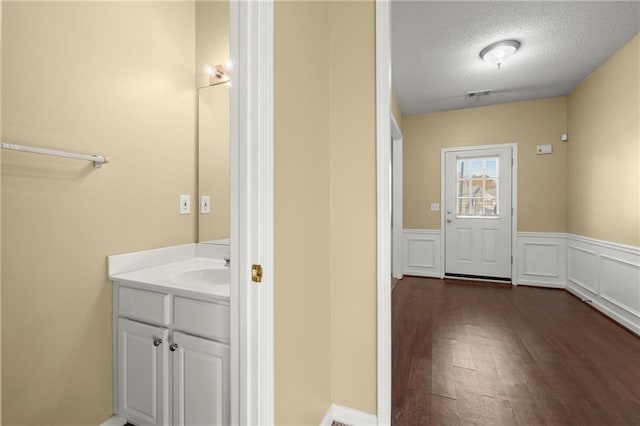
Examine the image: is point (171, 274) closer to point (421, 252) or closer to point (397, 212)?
point (397, 212)

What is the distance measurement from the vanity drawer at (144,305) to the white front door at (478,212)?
442 centimetres

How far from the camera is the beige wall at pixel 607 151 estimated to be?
2895 mm

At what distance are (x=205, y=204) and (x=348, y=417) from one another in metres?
1.57

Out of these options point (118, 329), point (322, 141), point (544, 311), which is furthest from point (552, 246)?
point (118, 329)

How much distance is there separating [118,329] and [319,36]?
1831 millimetres

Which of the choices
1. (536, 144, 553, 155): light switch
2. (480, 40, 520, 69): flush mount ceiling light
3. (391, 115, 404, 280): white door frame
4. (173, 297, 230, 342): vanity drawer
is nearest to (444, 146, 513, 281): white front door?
(536, 144, 553, 155): light switch

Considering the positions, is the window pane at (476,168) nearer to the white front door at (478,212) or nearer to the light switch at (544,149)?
the white front door at (478,212)

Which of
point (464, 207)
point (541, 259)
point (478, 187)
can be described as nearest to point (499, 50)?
point (478, 187)

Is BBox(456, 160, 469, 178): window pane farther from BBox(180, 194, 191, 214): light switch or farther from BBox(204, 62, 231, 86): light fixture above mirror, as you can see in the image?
BBox(180, 194, 191, 214): light switch

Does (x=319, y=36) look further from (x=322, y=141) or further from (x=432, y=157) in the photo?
(x=432, y=157)

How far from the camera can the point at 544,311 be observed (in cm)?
343

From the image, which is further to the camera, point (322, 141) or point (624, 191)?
point (624, 191)

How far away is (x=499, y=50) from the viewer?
2986 millimetres

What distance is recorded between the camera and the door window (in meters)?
4.72
